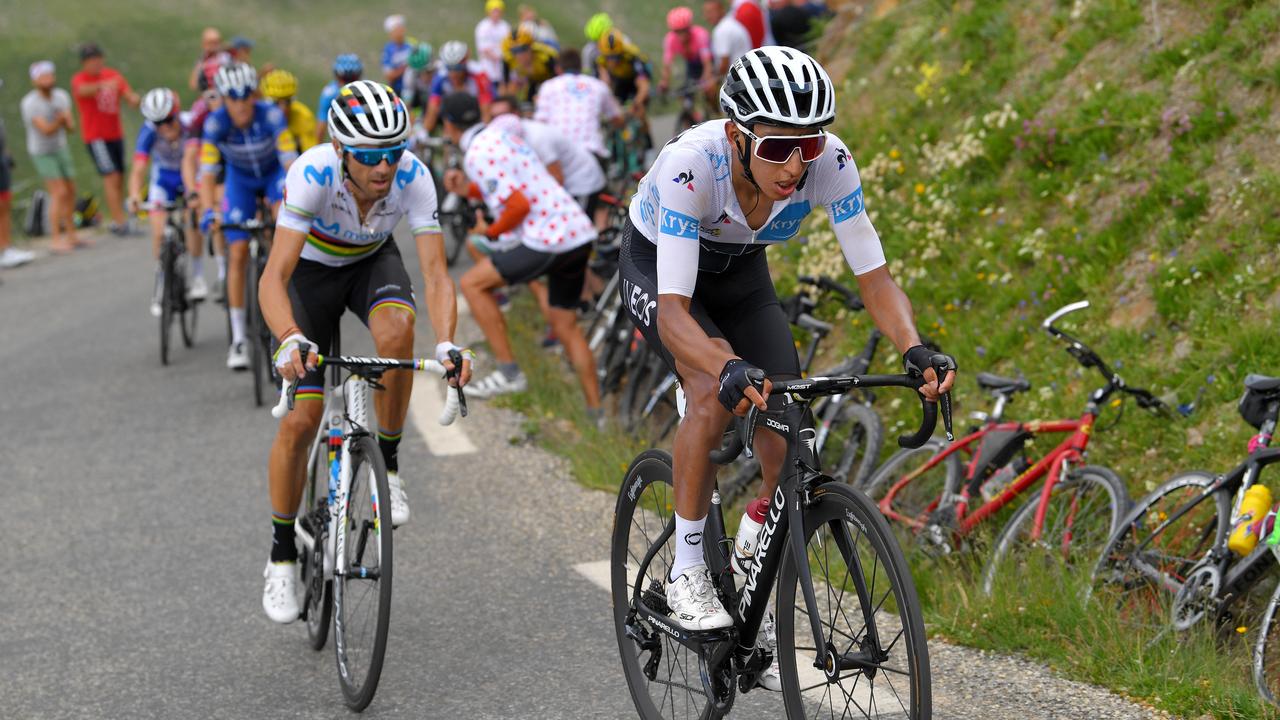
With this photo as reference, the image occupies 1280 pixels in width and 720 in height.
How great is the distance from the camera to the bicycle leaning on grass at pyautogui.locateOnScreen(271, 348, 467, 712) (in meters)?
4.80

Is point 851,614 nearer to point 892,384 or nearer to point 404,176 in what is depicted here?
point 892,384

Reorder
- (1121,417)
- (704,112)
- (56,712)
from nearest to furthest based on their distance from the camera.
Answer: (56,712) → (1121,417) → (704,112)

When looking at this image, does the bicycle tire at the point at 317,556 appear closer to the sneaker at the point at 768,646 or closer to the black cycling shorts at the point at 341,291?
the black cycling shorts at the point at 341,291

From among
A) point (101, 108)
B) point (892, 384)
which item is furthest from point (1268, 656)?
point (101, 108)

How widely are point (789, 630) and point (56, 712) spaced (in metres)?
3.00

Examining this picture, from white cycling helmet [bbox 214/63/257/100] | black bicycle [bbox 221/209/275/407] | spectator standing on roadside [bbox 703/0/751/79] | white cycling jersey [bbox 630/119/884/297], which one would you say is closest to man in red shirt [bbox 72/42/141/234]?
spectator standing on roadside [bbox 703/0/751/79]

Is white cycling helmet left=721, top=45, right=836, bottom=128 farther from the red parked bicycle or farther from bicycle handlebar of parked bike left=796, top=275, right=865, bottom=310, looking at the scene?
bicycle handlebar of parked bike left=796, top=275, right=865, bottom=310

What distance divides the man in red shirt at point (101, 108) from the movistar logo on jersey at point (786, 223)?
15041mm

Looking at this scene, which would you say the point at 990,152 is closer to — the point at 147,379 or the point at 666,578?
the point at 666,578

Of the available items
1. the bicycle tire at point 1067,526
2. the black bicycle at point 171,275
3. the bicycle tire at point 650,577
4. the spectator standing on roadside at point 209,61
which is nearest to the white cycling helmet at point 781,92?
the bicycle tire at point 650,577

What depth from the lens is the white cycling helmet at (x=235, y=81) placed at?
9.94 meters

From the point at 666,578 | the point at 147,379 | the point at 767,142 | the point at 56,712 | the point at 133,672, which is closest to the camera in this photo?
the point at 767,142

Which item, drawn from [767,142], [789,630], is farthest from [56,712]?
Result: [767,142]

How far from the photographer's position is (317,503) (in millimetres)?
5566
